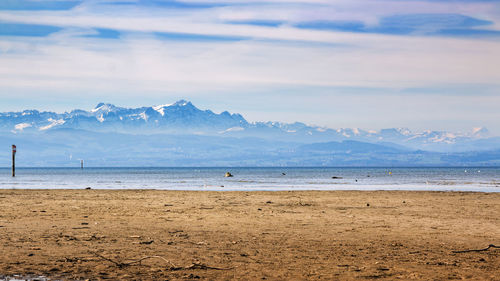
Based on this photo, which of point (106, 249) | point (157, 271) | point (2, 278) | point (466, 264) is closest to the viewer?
point (2, 278)

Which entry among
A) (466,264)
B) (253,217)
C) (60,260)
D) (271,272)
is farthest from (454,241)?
(60,260)

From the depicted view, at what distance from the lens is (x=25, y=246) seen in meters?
18.1

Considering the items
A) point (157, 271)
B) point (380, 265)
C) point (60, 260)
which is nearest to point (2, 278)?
point (60, 260)

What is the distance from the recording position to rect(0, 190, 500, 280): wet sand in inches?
591

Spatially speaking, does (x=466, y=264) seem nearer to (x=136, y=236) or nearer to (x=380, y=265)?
(x=380, y=265)

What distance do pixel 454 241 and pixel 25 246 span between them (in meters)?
12.8

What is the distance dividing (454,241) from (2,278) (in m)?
13.1

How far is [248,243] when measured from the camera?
1923cm

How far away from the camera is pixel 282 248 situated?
722 inches

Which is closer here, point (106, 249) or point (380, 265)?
point (380, 265)

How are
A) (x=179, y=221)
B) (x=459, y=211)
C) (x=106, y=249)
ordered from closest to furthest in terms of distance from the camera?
(x=106, y=249), (x=179, y=221), (x=459, y=211)

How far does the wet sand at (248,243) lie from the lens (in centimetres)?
1502

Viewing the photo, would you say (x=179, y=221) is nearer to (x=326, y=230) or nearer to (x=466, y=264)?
(x=326, y=230)

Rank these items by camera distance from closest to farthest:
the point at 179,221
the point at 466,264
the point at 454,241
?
the point at 466,264
the point at 454,241
the point at 179,221
